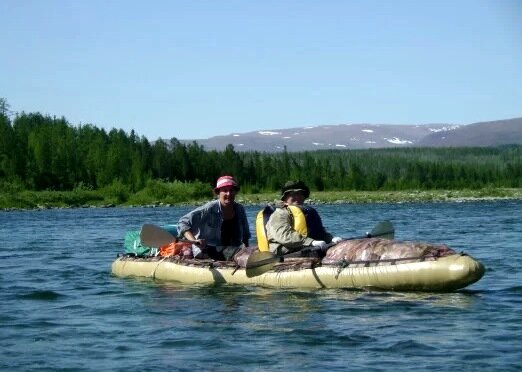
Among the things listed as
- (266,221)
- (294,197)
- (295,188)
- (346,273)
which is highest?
(295,188)

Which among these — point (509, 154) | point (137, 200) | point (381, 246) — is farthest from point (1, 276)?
point (509, 154)

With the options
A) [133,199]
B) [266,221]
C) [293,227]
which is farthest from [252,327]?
[133,199]

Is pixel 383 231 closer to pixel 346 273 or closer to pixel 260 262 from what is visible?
pixel 346 273

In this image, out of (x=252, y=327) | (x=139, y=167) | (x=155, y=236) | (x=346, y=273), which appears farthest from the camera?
(x=139, y=167)

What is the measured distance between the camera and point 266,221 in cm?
1408

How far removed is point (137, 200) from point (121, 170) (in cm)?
1113

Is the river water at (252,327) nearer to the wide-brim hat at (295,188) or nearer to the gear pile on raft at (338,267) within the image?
the gear pile on raft at (338,267)

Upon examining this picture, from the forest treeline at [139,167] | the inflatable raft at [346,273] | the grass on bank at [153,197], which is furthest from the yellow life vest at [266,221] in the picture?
the forest treeline at [139,167]

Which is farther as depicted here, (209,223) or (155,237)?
(155,237)

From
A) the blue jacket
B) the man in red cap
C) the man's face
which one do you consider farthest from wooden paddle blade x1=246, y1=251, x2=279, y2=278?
the blue jacket

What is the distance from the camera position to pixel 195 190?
90.5 meters

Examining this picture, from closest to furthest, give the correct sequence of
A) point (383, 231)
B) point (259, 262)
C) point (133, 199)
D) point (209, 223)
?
1. point (259, 262)
2. point (209, 223)
3. point (383, 231)
4. point (133, 199)

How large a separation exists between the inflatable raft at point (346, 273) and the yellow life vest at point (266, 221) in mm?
384

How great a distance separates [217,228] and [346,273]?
8.72 feet
